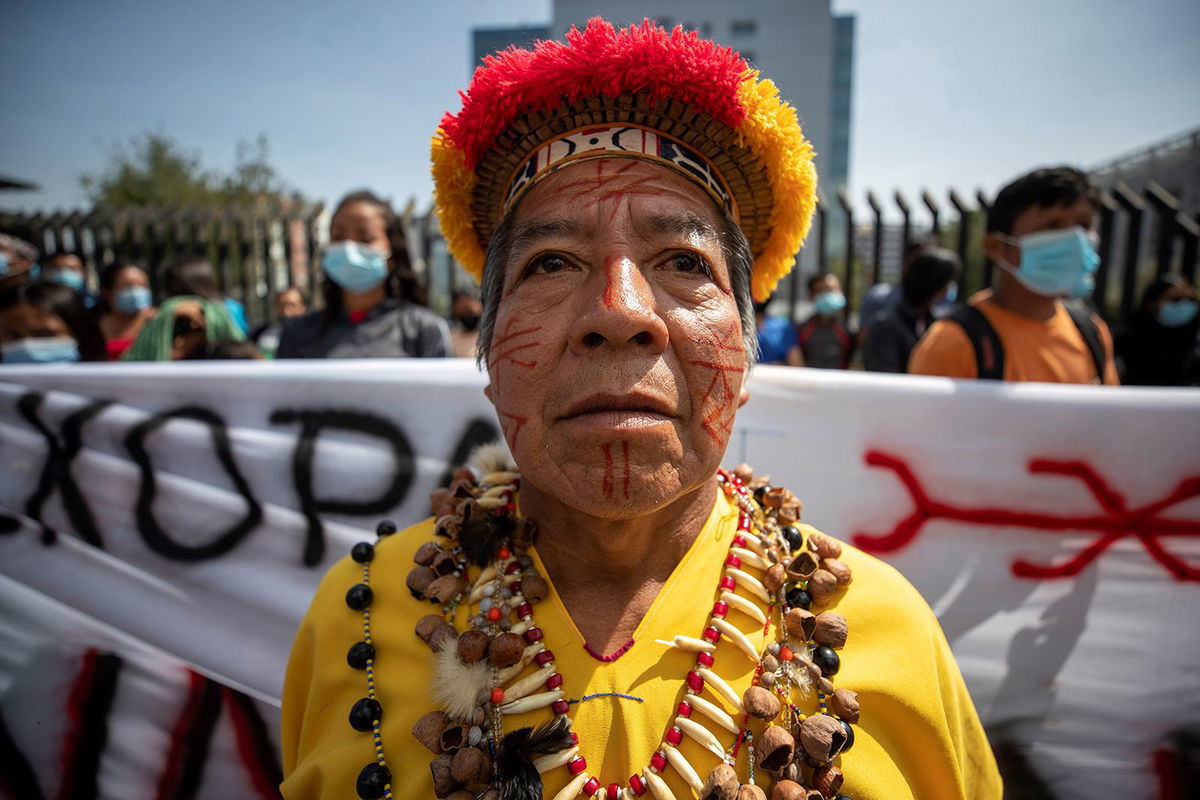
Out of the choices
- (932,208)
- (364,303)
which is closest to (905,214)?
(932,208)

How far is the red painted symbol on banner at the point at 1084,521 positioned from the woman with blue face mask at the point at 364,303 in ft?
8.37

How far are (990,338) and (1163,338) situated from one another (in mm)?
4653

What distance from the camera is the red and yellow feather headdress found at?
1328mm

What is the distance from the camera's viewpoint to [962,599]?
2371 millimetres

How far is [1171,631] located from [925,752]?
1.66 m

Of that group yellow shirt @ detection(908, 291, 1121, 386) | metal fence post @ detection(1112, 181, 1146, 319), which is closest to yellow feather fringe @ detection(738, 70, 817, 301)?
yellow shirt @ detection(908, 291, 1121, 386)

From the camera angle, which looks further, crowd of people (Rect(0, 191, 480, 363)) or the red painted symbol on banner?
crowd of people (Rect(0, 191, 480, 363))

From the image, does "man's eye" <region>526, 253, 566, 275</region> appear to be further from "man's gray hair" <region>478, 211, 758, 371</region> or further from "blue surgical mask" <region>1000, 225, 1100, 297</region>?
"blue surgical mask" <region>1000, 225, 1100, 297</region>

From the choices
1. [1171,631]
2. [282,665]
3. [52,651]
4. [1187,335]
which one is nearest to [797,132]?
[1171,631]

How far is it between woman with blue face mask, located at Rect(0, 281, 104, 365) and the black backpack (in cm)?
460

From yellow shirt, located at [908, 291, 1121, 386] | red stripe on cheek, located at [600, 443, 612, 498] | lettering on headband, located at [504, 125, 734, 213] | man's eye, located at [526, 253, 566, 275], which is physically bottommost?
red stripe on cheek, located at [600, 443, 612, 498]

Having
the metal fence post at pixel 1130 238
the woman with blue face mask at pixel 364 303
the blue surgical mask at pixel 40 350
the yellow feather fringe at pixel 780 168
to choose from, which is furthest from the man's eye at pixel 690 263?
the metal fence post at pixel 1130 238

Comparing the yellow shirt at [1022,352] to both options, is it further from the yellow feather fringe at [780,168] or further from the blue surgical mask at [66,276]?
the blue surgical mask at [66,276]

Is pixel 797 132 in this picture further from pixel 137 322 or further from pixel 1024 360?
pixel 137 322
